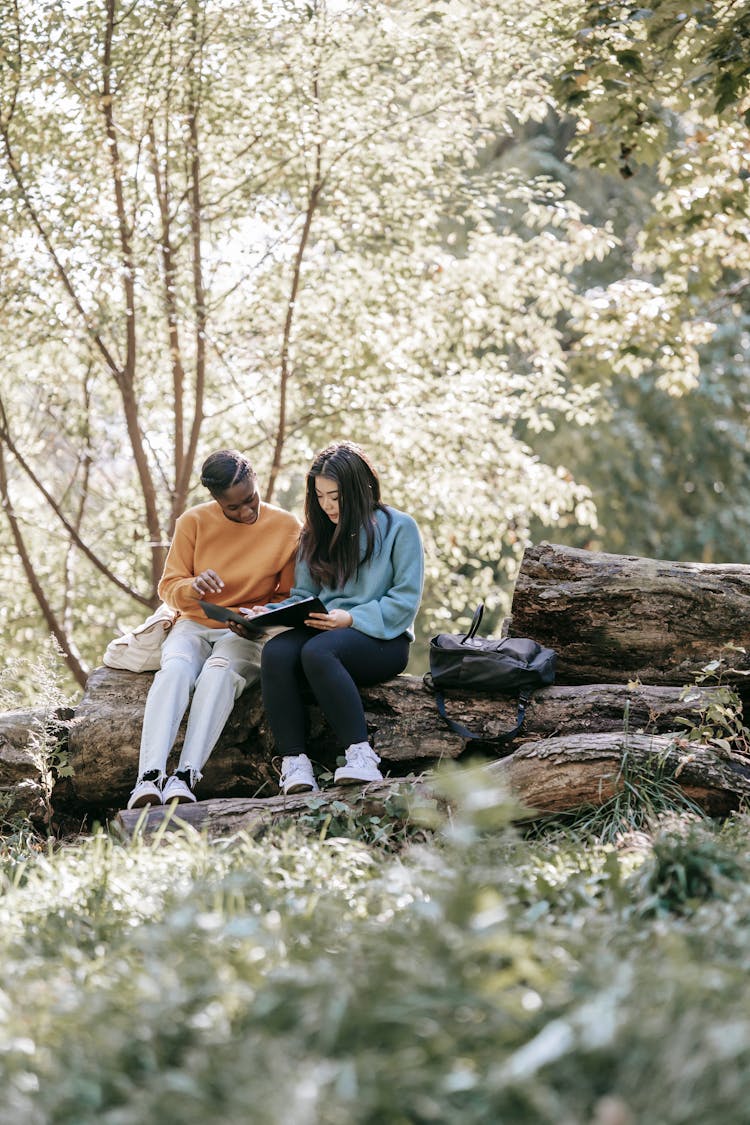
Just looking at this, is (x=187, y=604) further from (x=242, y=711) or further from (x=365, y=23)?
(x=365, y=23)

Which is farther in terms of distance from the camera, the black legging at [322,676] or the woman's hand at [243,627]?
the woman's hand at [243,627]

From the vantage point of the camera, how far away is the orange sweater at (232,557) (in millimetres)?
5488

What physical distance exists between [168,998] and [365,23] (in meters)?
7.39

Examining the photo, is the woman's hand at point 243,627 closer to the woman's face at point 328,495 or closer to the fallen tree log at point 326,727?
the fallen tree log at point 326,727

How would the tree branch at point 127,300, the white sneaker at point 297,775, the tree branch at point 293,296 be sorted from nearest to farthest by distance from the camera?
1. the white sneaker at point 297,775
2. the tree branch at point 127,300
3. the tree branch at point 293,296

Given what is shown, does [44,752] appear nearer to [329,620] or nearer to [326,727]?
[326,727]

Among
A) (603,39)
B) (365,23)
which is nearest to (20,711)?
(603,39)

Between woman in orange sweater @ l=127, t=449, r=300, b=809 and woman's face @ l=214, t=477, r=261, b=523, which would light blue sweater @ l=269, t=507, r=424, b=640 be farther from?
woman's face @ l=214, t=477, r=261, b=523

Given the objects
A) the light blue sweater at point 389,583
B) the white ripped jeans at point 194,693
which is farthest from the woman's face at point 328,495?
the white ripped jeans at point 194,693

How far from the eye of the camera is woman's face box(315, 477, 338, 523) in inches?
203

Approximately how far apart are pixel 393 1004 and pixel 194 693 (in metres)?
3.22

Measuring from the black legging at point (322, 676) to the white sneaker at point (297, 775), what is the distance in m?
0.05

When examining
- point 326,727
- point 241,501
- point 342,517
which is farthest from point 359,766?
point 241,501

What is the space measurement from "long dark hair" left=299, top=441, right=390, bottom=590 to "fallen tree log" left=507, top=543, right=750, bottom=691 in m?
0.74
